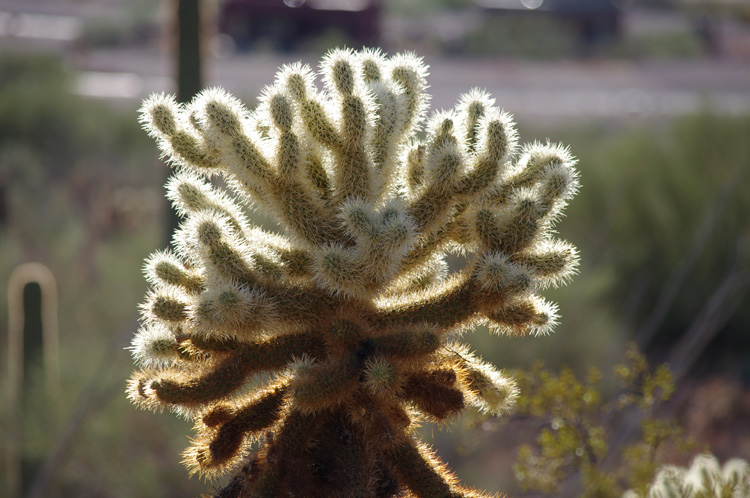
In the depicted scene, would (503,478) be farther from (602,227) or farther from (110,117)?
(110,117)

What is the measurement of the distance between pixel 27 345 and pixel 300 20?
1102 cm

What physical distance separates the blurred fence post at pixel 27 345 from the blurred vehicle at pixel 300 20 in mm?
9581

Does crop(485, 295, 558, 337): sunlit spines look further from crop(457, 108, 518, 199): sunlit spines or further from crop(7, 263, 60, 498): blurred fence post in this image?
crop(7, 263, 60, 498): blurred fence post

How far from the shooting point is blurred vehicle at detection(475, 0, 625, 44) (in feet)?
66.2

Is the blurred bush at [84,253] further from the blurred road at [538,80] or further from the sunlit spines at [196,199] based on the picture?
the sunlit spines at [196,199]

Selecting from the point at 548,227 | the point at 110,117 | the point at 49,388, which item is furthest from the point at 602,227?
the point at 110,117

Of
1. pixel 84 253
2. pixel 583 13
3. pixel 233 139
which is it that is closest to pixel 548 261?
pixel 233 139

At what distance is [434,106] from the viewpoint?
48.0 ft

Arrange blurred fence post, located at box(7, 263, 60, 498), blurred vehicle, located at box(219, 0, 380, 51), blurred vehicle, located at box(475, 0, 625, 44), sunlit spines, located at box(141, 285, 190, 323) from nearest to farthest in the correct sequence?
1. sunlit spines, located at box(141, 285, 190, 323)
2. blurred fence post, located at box(7, 263, 60, 498)
3. blurred vehicle, located at box(219, 0, 380, 51)
4. blurred vehicle, located at box(475, 0, 625, 44)

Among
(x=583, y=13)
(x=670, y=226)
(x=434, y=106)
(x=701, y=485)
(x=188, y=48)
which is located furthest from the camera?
A: (x=583, y=13)

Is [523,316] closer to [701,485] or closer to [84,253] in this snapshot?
[701,485]

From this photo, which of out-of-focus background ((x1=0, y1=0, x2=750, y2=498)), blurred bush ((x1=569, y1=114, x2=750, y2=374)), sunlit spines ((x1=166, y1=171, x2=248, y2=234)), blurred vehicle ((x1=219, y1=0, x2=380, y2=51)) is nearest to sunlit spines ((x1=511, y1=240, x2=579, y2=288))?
sunlit spines ((x1=166, y1=171, x2=248, y2=234))

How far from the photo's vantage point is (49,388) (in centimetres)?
647

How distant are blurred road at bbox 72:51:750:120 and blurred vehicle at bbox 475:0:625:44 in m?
0.92
